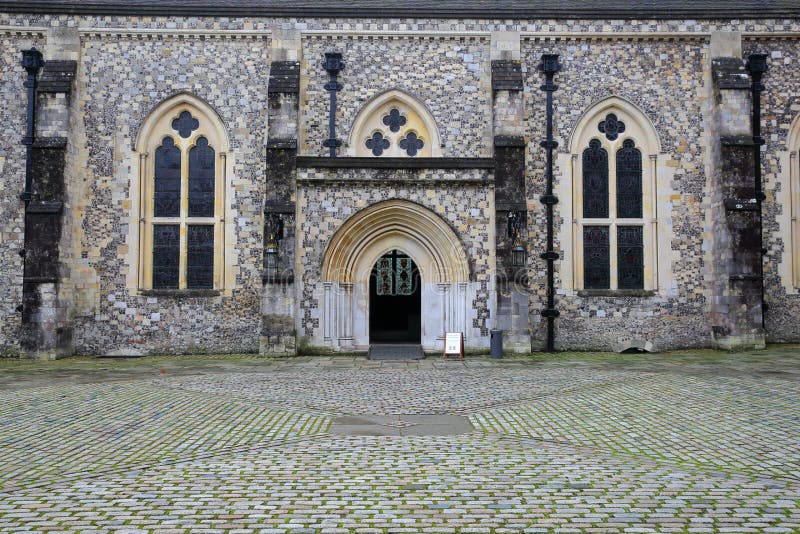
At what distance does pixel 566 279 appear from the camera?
18.4 metres

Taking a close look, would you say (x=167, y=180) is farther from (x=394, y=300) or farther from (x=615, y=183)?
(x=615, y=183)

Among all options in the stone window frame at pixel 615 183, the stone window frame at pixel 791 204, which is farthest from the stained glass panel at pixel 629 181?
the stone window frame at pixel 791 204

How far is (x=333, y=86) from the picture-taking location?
1853 centimetres

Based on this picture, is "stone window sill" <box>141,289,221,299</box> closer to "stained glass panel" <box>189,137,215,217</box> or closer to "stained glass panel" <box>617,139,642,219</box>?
"stained glass panel" <box>189,137,215,217</box>

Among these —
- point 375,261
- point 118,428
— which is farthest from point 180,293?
point 118,428

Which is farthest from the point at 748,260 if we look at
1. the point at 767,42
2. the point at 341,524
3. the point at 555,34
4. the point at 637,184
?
the point at 341,524

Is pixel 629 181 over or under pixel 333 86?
under

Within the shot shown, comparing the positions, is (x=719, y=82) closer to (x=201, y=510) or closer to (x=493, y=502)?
(x=493, y=502)

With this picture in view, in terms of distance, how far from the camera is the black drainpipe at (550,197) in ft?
59.6

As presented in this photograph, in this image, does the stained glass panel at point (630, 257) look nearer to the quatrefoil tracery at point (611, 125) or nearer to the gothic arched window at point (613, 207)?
the gothic arched window at point (613, 207)

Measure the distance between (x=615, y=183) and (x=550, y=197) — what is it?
2073 mm

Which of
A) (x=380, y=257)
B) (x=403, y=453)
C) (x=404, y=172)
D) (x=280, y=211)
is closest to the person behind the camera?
(x=403, y=453)

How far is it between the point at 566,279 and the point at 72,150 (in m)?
13.8

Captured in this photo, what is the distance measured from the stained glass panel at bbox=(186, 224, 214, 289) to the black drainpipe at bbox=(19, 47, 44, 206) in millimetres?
4413
